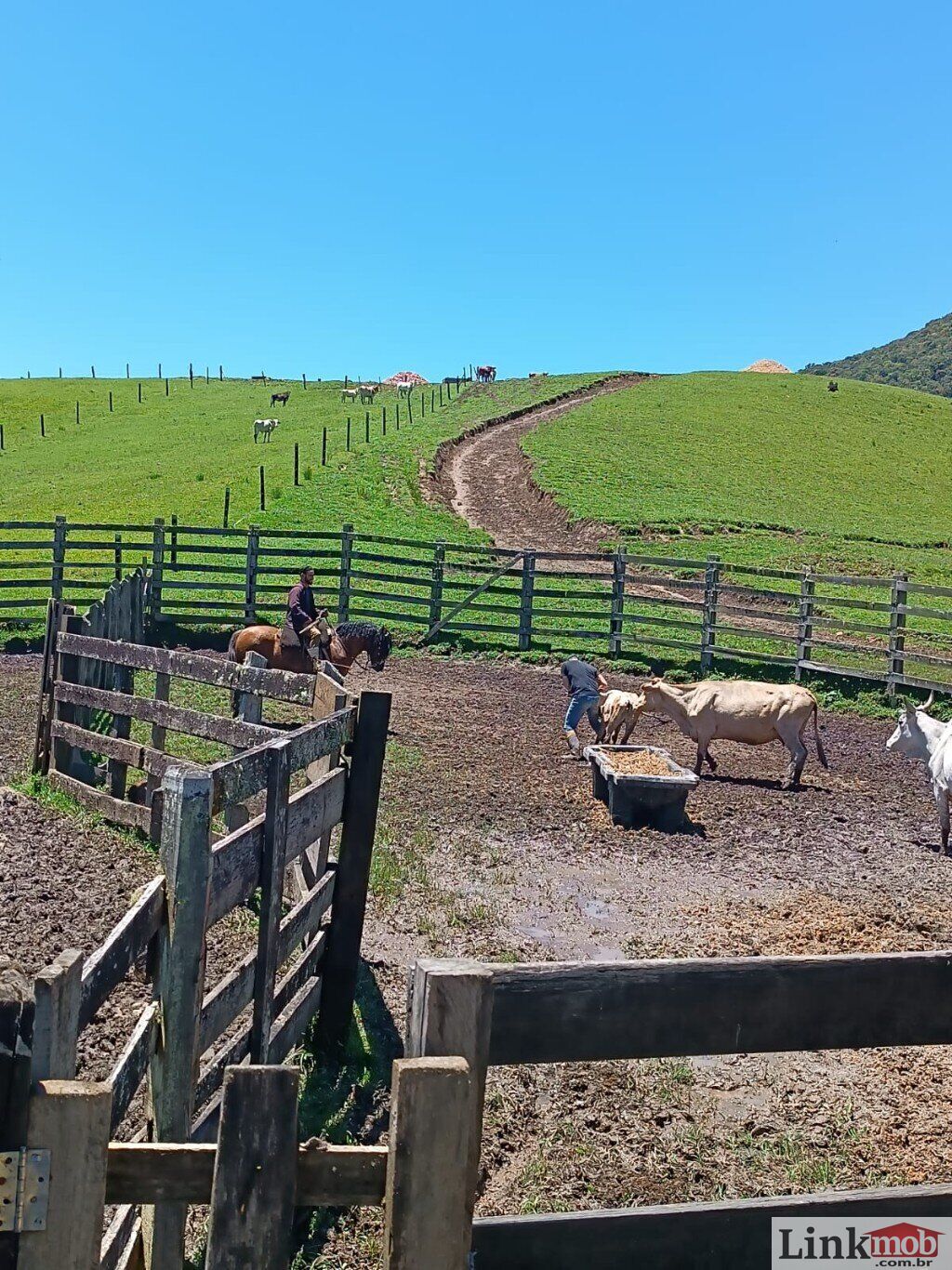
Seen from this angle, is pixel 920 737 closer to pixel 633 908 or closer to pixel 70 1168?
pixel 633 908

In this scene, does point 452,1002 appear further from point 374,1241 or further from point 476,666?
point 476,666

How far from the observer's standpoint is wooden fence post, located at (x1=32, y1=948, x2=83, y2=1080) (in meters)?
2.15

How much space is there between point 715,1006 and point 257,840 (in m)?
2.22

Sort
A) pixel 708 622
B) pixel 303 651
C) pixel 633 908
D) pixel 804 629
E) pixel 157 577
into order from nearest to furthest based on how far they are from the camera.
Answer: pixel 633 908, pixel 303 651, pixel 804 629, pixel 708 622, pixel 157 577

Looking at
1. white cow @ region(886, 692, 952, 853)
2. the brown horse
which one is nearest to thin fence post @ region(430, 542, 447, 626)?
the brown horse

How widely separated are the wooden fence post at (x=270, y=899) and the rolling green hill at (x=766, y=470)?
1034 inches

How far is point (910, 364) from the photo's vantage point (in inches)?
6836

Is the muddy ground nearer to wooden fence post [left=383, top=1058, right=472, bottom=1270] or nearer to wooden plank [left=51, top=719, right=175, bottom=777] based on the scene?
wooden plank [left=51, top=719, right=175, bottom=777]

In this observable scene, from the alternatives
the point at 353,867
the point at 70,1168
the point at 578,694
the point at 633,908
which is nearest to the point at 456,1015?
the point at 70,1168

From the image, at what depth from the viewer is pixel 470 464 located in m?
43.3

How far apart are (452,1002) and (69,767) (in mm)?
7807

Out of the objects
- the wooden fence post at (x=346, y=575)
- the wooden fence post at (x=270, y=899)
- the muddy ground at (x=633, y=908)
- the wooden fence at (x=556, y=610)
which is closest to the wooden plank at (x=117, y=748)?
the muddy ground at (x=633, y=908)

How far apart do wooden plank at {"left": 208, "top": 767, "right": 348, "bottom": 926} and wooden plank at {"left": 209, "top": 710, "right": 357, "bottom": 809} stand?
136 mm

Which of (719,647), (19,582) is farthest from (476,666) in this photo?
(19,582)
